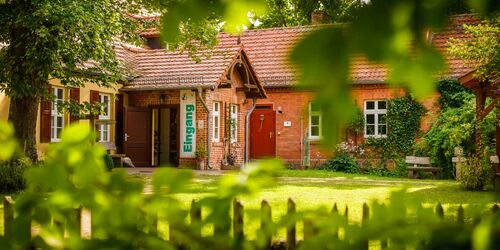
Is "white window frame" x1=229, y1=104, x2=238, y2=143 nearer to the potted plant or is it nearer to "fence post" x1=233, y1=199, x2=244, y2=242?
the potted plant

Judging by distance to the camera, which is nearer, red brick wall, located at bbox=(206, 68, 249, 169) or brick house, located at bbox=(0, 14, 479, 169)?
brick house, located at bbox=(0, 14, 479, 169)

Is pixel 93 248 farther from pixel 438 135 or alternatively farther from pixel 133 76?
pixel 133 76

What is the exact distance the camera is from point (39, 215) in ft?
3.92

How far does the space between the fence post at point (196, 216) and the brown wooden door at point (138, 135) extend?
834 inches

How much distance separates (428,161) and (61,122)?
10.9 metres

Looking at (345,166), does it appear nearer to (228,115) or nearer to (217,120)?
(228,115)

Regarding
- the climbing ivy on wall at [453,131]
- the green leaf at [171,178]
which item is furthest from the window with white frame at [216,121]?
the green leaf at [171,178]

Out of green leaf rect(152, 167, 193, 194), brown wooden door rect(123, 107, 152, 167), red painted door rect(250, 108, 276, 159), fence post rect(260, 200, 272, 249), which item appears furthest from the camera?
red painted door rect(250, 108, 276, 159)

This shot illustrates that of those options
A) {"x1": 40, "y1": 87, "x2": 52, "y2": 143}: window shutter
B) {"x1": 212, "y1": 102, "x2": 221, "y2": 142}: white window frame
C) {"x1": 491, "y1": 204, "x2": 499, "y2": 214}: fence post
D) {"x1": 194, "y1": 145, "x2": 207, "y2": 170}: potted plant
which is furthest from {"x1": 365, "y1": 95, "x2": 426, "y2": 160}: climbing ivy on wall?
{"x1": 491, "y1": 204, "x2": 499, "y2": 214}: fence post

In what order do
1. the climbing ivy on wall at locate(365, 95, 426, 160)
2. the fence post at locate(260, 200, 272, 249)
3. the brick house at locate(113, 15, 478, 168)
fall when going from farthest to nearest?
the climbing ivy on wall at locate(365, 95, 426, 160) → the brick house at locate(113, 15, 478, 168) → the fence post at locate(260, 200, 272, 249)

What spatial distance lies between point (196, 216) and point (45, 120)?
18.7m

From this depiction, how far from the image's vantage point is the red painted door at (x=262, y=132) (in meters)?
24.6

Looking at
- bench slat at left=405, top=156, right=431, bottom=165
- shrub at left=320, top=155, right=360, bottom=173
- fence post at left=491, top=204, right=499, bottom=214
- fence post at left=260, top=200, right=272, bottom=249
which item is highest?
fence post at left=491, top=204, right=499, bottom=214

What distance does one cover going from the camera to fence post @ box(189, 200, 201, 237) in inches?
47.5
